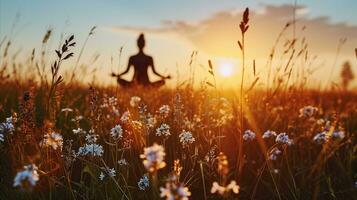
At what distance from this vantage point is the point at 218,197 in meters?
3.23

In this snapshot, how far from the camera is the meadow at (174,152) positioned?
269 centimetres

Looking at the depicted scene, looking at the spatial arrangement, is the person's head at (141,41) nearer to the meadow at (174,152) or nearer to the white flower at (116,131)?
the meadow at (174,152)

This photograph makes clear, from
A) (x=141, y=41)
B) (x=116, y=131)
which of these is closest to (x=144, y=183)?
(x=116, y=131)

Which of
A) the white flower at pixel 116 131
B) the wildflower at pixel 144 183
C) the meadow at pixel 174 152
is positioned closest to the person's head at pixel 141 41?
the meadow at pixel 174 152

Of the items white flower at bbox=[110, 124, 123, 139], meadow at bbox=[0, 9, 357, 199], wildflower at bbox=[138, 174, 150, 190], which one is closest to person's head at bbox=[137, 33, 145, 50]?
meadow at bbox=[0, 9, 357, 199]

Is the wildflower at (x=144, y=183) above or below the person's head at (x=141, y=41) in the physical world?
below

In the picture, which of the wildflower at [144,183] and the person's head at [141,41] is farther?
the person's head at [141,41]

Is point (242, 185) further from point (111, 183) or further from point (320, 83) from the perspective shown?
point (320, 83)

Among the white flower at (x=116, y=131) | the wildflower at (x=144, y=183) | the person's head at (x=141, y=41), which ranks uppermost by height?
the person's head at (x=141, y=41)

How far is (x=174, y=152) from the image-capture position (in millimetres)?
3508

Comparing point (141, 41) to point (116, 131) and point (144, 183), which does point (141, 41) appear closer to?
point (116, 131)

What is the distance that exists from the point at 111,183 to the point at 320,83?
505cm

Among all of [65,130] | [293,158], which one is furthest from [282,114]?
[65,130]

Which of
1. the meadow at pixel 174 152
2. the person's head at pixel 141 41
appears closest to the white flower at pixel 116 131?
the meadow at pixel 174 152
